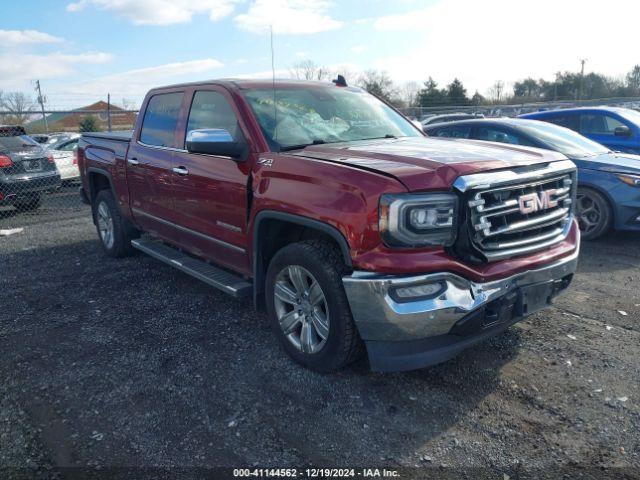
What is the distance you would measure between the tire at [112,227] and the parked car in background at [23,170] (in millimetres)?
3981

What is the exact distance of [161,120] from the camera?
5227mm

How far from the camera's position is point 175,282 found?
223 inches

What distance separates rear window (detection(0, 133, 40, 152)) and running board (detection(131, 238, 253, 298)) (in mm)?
6057

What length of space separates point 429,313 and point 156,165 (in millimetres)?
3322

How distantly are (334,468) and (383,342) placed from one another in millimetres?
729

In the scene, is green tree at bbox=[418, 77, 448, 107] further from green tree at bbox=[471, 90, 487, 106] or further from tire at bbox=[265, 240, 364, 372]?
tire at bbox=[265, 240, 364, 372]

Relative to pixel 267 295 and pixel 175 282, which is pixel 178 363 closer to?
pixel 267 295

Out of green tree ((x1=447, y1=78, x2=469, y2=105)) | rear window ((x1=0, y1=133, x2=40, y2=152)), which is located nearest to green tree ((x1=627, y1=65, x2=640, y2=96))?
green tree ((x1=447, y1=78, x2=469, y2=105))

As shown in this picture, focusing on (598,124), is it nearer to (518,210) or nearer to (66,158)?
(518,210)

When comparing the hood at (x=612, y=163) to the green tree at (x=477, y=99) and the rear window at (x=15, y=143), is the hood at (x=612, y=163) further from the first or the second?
the green tree at (x=477, y=99)

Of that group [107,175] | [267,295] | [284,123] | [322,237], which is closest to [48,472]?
[267,295]

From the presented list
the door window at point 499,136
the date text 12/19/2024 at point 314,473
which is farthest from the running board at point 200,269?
the door window at point 499,136

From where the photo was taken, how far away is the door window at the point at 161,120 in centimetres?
496

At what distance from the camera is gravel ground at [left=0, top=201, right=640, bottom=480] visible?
2723 millimetres
